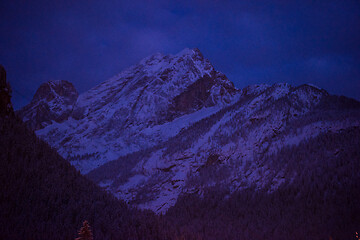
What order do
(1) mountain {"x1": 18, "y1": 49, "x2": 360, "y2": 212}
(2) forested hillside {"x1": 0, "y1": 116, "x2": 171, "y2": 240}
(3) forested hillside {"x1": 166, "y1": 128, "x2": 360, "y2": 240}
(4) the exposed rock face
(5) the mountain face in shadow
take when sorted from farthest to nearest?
(1) mountain {"x1": 18, "y1": 49, "x2": 360, "y2": 212}, (5) the mountain face in shadow, (3) forested hillside {"x1": 166, "y1": 128, "x2": 360, "y2": 240}, (4) the exposed rock face, (2) forested hillside {"x1": 0, "y1": 116, "x2": 171, "y2": 240}

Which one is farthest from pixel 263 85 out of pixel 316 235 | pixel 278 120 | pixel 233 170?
pixel 316 235

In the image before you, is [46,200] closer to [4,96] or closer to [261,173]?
[4,96]

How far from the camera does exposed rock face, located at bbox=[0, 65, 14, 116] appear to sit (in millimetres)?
49656

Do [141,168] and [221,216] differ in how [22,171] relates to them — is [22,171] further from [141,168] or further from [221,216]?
[141,168]

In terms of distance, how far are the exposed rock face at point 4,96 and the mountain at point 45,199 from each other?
8.3 inches

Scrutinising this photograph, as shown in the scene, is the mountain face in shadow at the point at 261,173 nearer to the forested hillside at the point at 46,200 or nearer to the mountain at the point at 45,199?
the forested hillside at the point at 46,200

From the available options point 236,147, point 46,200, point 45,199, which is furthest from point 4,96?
point 236,147

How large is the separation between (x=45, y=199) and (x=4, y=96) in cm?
1873

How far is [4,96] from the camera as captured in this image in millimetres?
50406

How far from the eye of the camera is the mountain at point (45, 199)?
136ft

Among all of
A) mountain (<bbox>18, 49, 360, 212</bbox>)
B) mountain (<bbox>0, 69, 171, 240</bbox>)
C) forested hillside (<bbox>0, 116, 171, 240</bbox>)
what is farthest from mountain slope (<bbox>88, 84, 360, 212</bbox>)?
mountain (<bbox>0, 69, 171, 240</bbox>)

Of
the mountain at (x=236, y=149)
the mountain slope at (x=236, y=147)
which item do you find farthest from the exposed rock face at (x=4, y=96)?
the mountain slope at (x=236, y=147)

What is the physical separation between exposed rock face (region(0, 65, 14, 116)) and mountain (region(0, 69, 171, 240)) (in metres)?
0.21

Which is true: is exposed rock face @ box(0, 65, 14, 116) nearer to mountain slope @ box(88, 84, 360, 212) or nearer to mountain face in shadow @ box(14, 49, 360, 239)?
mountain face in shadow @ box(14, 49, 360, 239)
